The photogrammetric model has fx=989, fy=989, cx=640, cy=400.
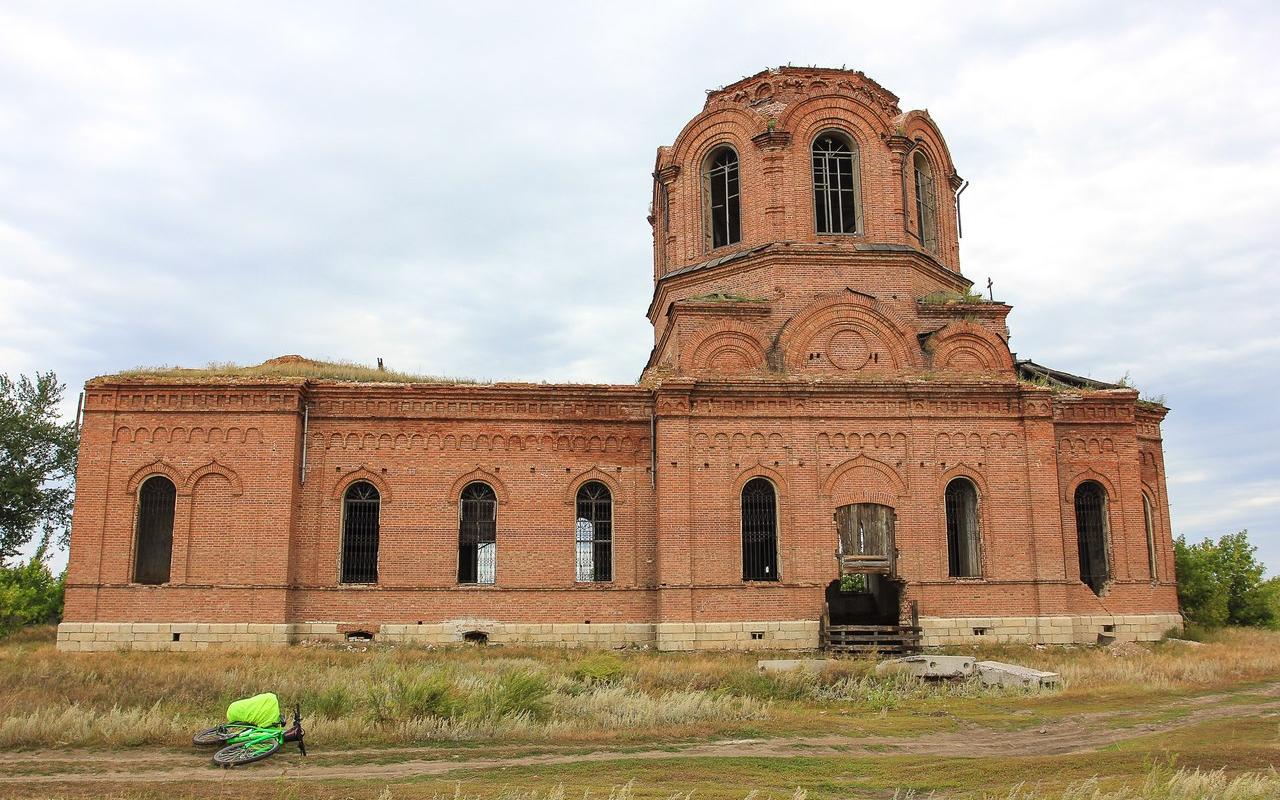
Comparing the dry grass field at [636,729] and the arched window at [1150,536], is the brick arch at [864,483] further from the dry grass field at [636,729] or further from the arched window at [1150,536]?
the arched window at [1150,536]

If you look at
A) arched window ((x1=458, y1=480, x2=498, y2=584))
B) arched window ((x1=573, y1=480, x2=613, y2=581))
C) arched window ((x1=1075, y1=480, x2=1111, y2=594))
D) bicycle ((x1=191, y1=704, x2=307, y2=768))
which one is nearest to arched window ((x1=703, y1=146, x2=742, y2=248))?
arched window ((x1=573, y1=480, x2=613, y2=581))

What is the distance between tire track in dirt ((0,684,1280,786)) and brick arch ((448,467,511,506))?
10495 mm

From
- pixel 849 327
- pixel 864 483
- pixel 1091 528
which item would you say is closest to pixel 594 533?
pixel 864 483

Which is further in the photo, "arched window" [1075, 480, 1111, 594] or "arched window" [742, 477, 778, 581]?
"arched window" [1075, 480, 1111, 594]

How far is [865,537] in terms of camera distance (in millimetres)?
20672

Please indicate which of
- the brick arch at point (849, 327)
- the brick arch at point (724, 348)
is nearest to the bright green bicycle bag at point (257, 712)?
the brick arch at point (724, 348)

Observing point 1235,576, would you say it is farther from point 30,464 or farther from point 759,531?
point 30,464

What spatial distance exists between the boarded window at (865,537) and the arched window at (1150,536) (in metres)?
6.29

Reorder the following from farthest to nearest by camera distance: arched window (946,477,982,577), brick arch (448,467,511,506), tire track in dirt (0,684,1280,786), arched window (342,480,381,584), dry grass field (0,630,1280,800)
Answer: brick arch (448,467,511,506)
arched window (946,477,982,577)
arched window (342,480,381,584)
tire track in dirt (0,684,1280,786)
dry grass field (0,630,1280,800)

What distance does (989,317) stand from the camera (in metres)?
23.0

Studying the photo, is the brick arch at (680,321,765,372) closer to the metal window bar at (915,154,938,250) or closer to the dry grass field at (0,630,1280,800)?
the metal window bar at (915,154,938,250)

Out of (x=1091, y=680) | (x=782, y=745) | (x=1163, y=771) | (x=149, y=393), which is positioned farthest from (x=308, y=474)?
(x=1163, y=771)

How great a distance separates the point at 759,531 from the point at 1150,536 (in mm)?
9471

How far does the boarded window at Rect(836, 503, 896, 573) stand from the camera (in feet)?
67.1
